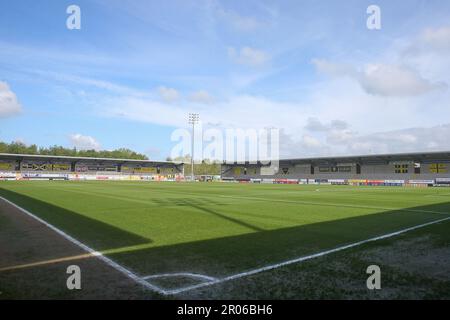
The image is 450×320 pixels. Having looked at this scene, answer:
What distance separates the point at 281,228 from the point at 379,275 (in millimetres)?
5510

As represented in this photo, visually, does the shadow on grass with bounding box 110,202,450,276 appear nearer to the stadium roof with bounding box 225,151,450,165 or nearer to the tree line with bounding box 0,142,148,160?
the stadium roof with bounding box 225,151,450,165

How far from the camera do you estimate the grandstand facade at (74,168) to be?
276ft

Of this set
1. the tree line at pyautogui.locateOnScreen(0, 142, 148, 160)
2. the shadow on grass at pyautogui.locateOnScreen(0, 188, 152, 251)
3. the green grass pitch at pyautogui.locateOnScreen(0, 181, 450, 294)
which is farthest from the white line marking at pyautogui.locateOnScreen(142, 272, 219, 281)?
the tree line at pyautogui.locateOnScreen(0, 142, 148, 160)

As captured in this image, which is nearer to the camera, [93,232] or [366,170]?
[93,232]

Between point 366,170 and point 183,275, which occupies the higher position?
point 366,170

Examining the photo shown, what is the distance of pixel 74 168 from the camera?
9650 cm

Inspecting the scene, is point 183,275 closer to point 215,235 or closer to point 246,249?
point 246,249

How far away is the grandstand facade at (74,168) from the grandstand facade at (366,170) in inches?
1078

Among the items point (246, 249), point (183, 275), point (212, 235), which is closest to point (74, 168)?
point (212, 235)

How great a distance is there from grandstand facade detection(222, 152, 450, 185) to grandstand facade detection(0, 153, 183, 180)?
89.9ft

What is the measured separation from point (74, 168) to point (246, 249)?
318 feet

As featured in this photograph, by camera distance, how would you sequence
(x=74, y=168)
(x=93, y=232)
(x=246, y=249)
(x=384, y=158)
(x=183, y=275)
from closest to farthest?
1. (x=183, y=275)
2. (x=246, y=249)
3. (x=93, y=232)
4. (x=384, y=158)
5. (x=74, y=168)
